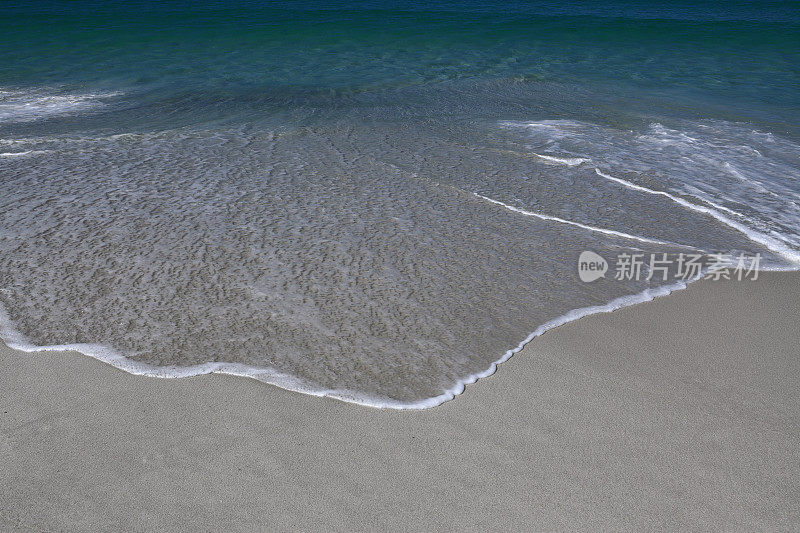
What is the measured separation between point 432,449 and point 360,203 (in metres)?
2.20

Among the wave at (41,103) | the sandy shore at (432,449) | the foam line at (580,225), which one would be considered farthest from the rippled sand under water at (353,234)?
the wave at (41,103)

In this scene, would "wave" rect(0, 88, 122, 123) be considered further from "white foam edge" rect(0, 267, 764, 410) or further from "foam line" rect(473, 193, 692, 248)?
"foam line" rect(473, 193, 692, 248)

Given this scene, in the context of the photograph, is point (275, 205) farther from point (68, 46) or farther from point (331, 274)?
point (68, 46)

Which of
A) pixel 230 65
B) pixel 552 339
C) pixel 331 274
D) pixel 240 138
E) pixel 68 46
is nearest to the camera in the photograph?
pixel 552 339

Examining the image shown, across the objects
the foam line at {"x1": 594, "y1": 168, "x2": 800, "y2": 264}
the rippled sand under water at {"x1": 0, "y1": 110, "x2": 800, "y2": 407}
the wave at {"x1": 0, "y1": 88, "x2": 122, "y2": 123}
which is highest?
the wave at {"x1": 0, "y1": 88, "x2": 122, "y2": 123}

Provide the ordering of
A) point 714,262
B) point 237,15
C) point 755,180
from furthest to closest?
point 237,15, point 755,180, point 714,262

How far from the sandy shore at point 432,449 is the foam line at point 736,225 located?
1117mm

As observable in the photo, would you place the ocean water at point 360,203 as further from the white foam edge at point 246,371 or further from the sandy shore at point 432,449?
the sandy shore at point 432,449

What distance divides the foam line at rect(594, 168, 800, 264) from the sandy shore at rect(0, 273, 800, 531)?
112cm

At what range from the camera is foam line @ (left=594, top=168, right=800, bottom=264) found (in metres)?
3.55

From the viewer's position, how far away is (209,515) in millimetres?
1845

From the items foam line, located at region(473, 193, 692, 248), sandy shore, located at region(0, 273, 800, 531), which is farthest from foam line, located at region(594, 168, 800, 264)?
sandy shore, located at region(0, 273, 800, 531)

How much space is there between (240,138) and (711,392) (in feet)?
13.6

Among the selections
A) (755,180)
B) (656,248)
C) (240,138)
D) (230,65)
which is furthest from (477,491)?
(230,65)
